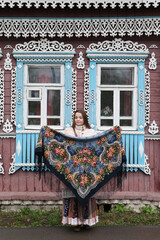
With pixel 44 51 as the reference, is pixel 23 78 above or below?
below

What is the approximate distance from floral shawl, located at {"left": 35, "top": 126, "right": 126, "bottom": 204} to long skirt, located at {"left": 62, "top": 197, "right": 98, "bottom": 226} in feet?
0.61

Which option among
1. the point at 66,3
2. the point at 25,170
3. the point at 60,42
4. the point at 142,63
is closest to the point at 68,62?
the point at 60,42

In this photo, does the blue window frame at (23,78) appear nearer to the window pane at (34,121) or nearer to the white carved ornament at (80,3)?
the window pane at (34,121)

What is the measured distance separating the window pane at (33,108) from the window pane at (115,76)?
57.0 inches

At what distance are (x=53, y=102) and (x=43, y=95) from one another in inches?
9.9

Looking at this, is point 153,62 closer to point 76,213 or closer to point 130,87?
point 130,87

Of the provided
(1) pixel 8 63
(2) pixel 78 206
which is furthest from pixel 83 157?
(1) pixel 8 63

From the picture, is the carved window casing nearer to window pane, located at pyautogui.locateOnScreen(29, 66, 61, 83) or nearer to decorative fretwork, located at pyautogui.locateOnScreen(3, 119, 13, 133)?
window pane, located at pyautogui.locateOnScreen(29, 66, 61, 83)

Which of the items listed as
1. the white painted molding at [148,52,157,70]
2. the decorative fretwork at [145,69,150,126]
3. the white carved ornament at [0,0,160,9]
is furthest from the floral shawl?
the white carved ornament at [0,0,160,9]

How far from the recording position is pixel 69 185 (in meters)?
3.84

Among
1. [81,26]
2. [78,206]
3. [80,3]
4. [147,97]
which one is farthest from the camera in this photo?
[147,97]

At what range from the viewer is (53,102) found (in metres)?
5.34

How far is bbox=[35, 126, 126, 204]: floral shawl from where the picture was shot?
12.6ft

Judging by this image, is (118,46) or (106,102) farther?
(106,102)
